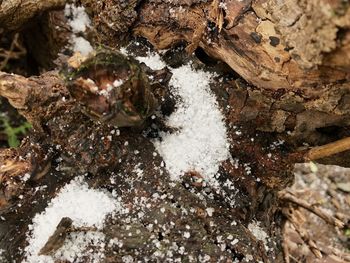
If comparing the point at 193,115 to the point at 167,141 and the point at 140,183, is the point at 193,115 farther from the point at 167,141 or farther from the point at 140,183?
the point at 140,183

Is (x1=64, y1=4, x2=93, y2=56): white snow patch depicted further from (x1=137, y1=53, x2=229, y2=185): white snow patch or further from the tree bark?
(x1=137, y1=53, x2=229, y2=185): white snow patch

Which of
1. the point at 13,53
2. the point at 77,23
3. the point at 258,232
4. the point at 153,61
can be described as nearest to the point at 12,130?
the point at 13,53

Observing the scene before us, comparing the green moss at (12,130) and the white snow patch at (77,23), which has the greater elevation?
the white snow patch at (77,23)

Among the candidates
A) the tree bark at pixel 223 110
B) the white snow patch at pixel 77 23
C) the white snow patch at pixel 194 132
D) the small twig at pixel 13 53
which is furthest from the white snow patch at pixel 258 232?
the small twig at pixel 13 53

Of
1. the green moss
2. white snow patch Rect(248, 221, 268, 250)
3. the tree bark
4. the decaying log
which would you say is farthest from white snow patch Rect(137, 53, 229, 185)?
the green moss

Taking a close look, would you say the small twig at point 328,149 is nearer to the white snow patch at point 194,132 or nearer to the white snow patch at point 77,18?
the white snow patch at point 194,132

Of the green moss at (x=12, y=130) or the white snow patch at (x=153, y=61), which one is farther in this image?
the green moss at (x=12, y=130)

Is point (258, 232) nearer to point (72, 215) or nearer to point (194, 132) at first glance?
point (194, 132)
